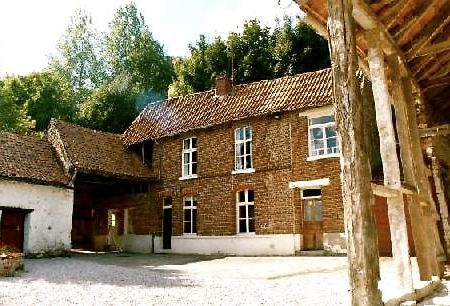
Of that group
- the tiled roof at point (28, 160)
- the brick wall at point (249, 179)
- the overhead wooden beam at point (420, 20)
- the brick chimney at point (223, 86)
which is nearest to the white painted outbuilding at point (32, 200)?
the tiled roof at point (28, 160)

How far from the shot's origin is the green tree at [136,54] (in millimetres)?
40188

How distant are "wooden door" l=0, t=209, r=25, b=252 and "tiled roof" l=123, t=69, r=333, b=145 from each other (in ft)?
27.1

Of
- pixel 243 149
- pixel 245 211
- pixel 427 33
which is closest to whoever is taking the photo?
pixel 427 33

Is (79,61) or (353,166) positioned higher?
(79,61)

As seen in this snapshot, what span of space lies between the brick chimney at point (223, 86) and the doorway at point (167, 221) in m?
6.43

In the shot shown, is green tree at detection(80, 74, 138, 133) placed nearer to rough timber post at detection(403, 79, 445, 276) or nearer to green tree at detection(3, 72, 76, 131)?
green tree at detection(3, 72, 76, 131)

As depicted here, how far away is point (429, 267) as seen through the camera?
21.0ft

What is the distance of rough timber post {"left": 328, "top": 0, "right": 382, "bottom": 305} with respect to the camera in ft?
12.7

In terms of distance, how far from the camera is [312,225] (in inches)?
668

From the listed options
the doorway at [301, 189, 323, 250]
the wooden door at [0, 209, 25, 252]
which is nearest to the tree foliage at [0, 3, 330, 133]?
the doorway at [301, 189, 323, 250]

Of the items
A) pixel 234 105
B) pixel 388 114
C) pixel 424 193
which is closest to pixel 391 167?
pixel 388 114

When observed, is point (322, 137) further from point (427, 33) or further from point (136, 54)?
point (136, 54)

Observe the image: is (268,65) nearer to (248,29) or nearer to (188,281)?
(248,29)

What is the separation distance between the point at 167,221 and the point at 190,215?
1830 mm
